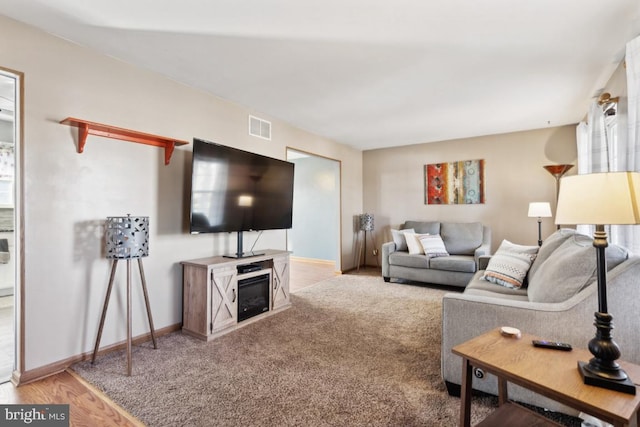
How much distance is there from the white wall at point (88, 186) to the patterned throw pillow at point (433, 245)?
316 centimetres

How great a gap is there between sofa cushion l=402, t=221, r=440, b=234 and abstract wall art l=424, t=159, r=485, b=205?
46cm

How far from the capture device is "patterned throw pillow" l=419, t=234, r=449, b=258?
453cm

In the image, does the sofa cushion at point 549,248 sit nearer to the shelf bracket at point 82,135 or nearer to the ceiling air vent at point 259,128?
the ceiling air vent at point 259,128

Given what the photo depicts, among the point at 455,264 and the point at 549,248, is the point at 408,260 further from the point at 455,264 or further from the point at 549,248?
the point at 549,248

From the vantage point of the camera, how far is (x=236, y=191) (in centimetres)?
311

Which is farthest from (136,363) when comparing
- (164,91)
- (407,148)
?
(407,148)

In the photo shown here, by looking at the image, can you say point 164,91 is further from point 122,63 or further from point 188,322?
point 188,322

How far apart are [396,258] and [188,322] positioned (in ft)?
10.2

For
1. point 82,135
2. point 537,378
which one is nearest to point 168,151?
point 82,135

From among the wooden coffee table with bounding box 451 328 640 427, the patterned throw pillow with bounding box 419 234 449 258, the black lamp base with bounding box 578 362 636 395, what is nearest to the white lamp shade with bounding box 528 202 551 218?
A: the patterned throw pillow with bounding box 419 234 449 258

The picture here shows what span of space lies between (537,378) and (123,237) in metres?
2.54

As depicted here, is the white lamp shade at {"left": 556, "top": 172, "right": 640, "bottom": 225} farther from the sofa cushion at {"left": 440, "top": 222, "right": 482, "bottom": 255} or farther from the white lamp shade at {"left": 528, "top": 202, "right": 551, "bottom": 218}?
the sofa cushion at {"left": 440, "top": 222, "right": 482, "bottom": 255}

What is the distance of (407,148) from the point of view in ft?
→ 18.8

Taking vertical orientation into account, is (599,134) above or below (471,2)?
below
